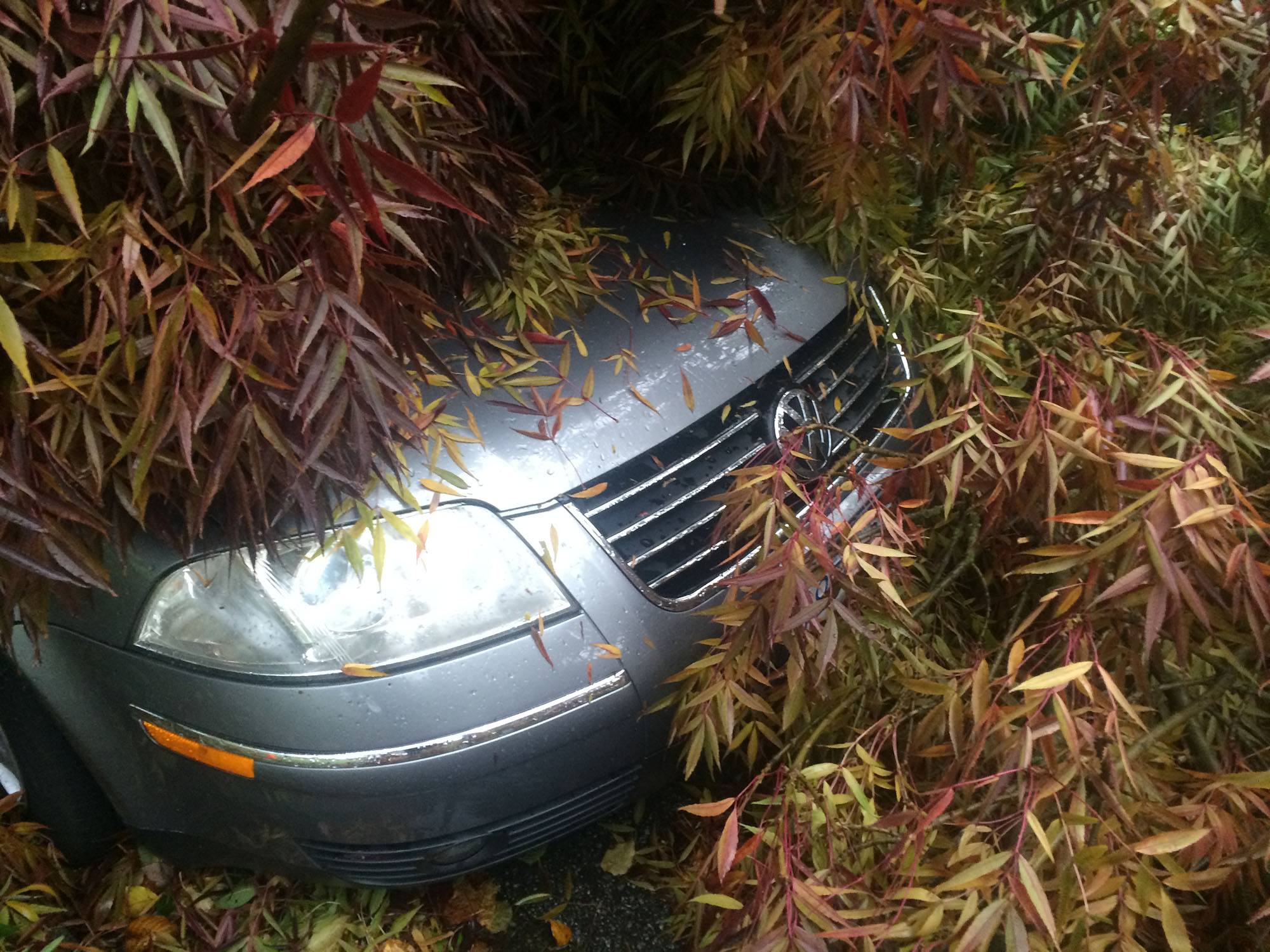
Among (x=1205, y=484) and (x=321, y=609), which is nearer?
(x=1205, y=484)

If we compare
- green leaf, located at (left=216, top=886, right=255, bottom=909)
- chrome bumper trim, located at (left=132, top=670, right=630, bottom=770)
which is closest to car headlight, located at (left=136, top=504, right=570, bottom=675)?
chrome bumper trim, located at (left=132, top=670, right=630, bottom=770)

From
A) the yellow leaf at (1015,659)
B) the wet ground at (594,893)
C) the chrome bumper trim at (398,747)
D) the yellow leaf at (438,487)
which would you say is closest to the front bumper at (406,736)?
the chrome bumper trim at (398,747)

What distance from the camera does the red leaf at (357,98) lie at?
0.69 meters

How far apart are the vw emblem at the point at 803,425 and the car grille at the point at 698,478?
0.06ft

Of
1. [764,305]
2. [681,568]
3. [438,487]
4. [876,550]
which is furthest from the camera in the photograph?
[764,305]

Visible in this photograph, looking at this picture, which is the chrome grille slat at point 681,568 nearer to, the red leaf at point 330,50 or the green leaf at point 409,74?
the green leaf at point 409,74

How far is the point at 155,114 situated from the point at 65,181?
0.12 metres

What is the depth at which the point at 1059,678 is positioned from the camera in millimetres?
930

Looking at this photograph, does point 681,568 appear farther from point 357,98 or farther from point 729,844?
point 357,98

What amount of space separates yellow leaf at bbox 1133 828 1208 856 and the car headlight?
867 mm

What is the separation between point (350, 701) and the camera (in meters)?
1.27

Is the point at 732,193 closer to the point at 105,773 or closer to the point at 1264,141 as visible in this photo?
the point at 1264,141

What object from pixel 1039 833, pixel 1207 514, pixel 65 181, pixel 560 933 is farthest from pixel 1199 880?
pixel 65 181

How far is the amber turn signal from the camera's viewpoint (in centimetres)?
130
